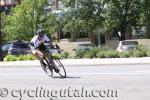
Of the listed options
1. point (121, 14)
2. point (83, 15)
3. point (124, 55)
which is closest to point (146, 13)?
point (121, 14)

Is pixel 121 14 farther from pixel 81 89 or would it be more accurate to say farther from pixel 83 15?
pixel 81 89

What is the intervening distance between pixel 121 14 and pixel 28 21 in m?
11.3

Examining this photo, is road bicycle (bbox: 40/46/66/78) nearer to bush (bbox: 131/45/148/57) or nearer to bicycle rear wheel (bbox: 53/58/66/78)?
bicycle rear wheel (bbox: 53/58/66/78)

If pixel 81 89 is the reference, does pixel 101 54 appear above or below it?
below

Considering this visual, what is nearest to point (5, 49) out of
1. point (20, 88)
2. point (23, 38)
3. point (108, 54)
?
point (108, 54)

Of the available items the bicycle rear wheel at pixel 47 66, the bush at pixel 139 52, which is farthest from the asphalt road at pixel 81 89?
the bush at pixel 139 52

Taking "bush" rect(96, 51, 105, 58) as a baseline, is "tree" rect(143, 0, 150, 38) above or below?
above

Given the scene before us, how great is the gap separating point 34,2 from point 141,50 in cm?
2782

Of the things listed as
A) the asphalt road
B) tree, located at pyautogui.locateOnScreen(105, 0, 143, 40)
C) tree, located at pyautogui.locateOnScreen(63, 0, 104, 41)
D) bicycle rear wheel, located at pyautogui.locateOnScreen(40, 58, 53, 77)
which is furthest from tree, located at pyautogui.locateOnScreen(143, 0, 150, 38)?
the asphalt road

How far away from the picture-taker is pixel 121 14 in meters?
52.8

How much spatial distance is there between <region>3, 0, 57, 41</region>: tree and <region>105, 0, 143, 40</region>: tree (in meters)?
7.07

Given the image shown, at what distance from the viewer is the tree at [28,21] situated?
57.6 metres

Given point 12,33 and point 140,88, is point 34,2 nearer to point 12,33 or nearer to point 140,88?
point 12,33

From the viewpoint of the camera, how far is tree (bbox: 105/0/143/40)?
5222cm
